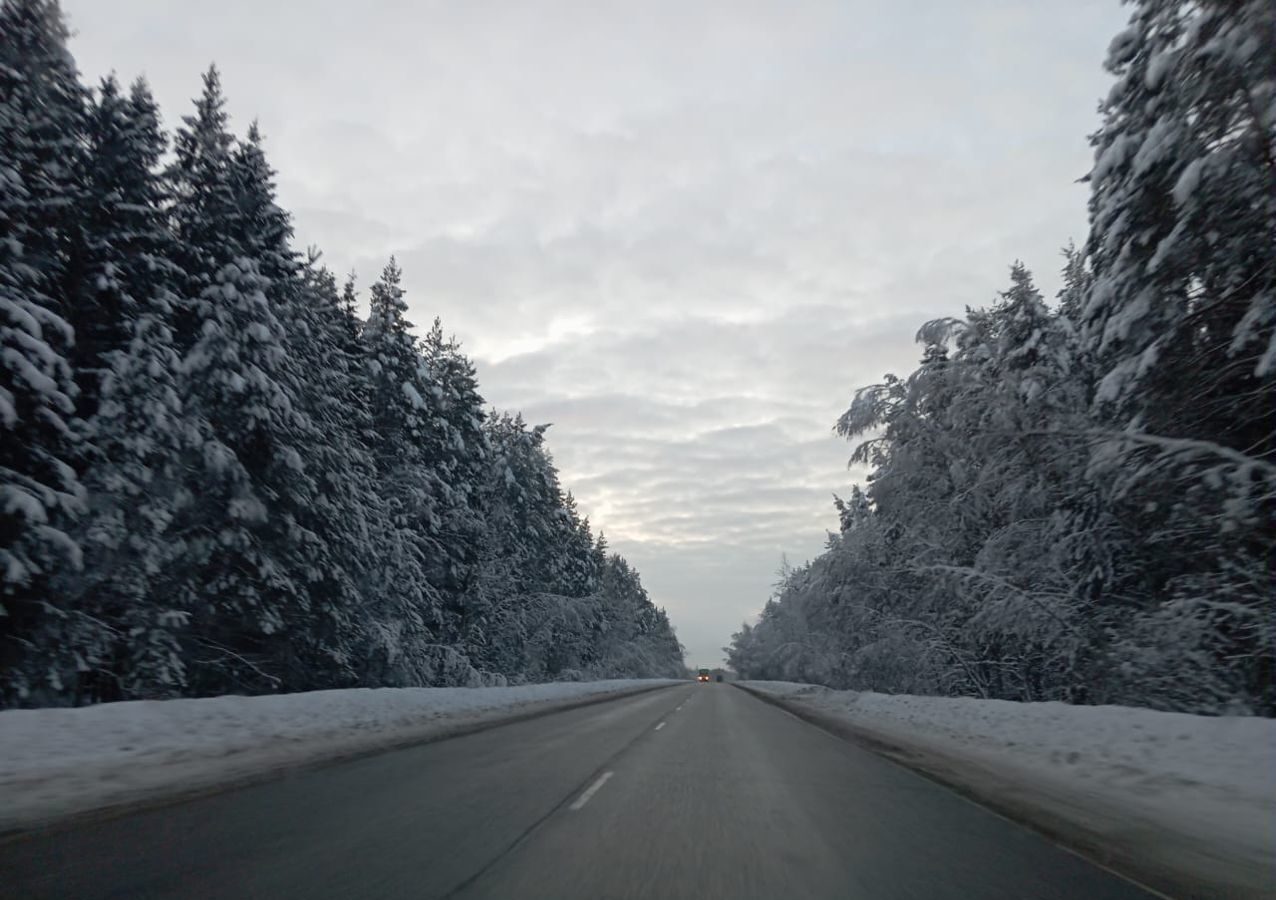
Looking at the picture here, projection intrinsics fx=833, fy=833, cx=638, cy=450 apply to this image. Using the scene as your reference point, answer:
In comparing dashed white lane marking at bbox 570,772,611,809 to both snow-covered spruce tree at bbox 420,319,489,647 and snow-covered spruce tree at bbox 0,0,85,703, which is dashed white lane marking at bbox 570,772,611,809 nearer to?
snow-covered spruce tree at bbox 0,0,85,703

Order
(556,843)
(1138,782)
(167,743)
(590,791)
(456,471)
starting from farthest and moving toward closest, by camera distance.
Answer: (456,471) → (167,743) → (590,791) → (1138,782) → (556,843)

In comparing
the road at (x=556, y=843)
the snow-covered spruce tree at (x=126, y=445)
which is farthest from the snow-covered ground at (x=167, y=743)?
the snow-covered spruce tree at (x=126, y=445)

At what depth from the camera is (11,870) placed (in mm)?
5262

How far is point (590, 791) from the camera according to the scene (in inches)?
360

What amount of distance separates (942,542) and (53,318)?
77.6 feet

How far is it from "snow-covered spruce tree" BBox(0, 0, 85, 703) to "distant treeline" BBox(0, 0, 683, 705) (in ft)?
0.17

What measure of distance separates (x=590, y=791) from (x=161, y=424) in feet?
45.5

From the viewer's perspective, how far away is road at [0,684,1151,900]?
5223 millimetres

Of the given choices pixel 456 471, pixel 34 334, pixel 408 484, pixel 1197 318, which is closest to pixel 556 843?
pixel 1197 318

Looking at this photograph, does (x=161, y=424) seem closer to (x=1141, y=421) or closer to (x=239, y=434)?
(x=239, y=434)

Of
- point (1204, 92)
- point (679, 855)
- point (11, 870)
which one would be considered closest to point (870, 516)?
point (1204, 92)

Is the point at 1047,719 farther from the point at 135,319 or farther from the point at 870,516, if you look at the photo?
the point at 135,319

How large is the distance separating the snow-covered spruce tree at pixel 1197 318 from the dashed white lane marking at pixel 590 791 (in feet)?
30.6

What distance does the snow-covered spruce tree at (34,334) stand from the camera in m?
14.7
